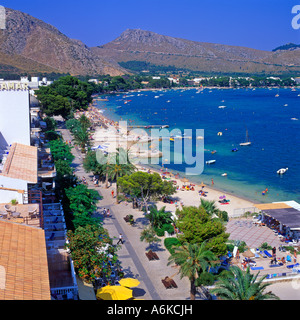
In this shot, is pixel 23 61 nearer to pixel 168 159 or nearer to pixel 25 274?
pixel 168 159

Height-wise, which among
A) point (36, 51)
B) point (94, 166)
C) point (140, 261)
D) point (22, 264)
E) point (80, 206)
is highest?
point (36, 51)

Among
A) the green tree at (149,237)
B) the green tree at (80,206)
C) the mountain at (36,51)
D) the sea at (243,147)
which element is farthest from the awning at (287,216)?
the mountain at (36,51)

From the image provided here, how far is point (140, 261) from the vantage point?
17812 mm

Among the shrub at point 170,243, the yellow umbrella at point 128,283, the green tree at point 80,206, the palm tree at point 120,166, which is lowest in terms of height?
the shrub at point 170,243

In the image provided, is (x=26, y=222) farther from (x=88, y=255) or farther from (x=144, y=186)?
(x=144, y=186)

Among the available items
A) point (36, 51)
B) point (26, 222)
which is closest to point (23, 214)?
point (26, 222)

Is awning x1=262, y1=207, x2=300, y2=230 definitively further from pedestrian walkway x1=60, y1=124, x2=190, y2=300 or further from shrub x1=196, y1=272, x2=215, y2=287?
shrub x1=196, y1=272, x2=215, y2=287

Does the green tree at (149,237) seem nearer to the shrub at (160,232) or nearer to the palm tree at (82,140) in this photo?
the shrub at (160,232)

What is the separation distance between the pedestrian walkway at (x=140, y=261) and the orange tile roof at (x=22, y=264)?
20.9 ft

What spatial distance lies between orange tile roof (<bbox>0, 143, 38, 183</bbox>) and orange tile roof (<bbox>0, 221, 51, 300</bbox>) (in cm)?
556

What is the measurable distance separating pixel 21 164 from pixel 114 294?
8.38 meters

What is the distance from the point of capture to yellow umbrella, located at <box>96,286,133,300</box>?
12872 mm

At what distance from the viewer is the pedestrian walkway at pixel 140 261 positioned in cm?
1507
